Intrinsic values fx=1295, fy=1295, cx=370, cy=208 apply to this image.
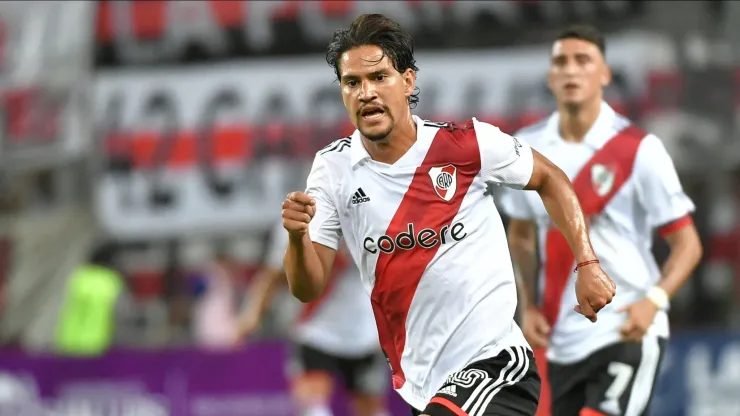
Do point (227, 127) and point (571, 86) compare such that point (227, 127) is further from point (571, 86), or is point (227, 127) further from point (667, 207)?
point (667, 207)

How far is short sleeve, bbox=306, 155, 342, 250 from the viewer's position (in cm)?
499

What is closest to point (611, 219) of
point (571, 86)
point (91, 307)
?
point (571, 86)

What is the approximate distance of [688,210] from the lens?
6094 millimetres

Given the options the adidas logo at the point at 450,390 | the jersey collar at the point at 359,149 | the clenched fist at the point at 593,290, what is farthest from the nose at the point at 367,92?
the adidas logo at the point at 450,390

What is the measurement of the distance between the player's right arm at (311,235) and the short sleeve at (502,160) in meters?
0.61

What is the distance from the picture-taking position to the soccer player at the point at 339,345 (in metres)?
9.76

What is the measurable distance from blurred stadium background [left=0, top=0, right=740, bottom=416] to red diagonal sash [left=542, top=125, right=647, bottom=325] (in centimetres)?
546

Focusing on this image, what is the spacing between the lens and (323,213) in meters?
5.00

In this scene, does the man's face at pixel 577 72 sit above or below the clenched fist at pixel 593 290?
above

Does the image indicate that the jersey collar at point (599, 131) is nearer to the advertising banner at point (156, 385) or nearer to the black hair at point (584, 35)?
the black hair at point (584, 35)

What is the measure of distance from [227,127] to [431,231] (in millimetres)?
8256

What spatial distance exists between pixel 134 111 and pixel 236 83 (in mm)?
1083

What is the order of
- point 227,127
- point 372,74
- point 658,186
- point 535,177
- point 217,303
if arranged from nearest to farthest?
point 372,74 → point 535,177 → point 658,186 → point 217,303 → point 227,127

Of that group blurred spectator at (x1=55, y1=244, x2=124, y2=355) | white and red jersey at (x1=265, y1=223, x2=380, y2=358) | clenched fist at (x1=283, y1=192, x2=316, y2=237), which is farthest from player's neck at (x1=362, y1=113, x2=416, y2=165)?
blurred spectator at (x1=55, y1=244, x2=124, y2=355)
